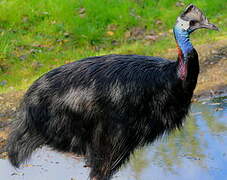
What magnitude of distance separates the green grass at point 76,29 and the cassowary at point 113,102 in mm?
3877

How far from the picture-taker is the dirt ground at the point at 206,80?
5785 millimetres

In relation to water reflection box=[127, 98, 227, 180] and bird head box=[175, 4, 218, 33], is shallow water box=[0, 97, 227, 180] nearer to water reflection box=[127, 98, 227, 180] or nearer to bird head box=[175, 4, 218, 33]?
water reflection box=[127, 98, 227, 180]

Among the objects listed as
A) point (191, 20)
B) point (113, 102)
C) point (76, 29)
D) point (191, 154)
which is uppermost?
point (191, 20)

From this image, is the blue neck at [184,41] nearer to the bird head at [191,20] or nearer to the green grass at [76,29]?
the bird head at [191,20]

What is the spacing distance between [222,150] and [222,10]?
17.7 ft

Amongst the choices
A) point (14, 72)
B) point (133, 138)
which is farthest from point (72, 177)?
point (14, 72)

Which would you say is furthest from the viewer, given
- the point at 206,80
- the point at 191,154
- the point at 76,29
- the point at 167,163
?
the point at 76,29

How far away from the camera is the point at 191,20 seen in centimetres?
368

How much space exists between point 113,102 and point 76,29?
209 inches

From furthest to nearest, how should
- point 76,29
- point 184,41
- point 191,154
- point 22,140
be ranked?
1. point 76,29
2. point 191,154
3. point 22,140
4. point 184,41

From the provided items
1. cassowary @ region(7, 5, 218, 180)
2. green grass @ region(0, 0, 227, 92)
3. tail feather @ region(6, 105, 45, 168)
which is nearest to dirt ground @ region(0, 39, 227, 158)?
green grass @ region(0, 0, 227, 92)

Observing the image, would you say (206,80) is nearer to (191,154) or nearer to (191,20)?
(191,154)

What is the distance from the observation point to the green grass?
8031mm

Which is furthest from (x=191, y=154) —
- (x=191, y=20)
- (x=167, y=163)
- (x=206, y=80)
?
(x=206, y=80)
